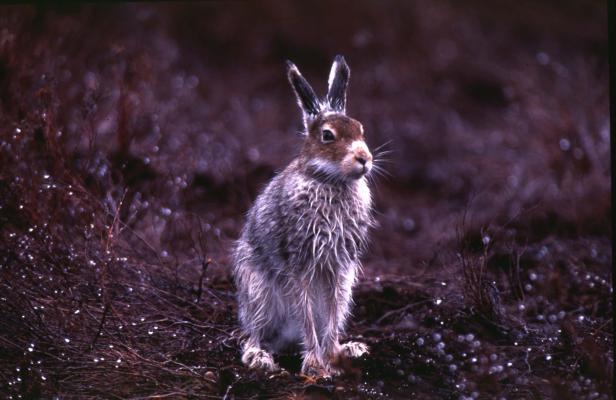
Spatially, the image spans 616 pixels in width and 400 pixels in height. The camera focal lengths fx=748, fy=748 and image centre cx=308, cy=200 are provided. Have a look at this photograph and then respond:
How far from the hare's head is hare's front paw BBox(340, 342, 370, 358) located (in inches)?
44.6

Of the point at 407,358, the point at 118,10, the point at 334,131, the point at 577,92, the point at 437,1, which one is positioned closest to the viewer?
the point at 334,131

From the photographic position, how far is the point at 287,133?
9.89 m

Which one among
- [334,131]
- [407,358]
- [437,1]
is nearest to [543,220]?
[407,358]

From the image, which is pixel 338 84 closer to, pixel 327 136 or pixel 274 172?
pixel 327 136

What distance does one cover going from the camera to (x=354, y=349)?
16.0ft

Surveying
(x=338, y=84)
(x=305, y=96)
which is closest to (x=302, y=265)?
(x=305, y=96)

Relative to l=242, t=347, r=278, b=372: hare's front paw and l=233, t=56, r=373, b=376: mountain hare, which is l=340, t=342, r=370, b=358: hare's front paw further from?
l=242, t=347, r=278, b=372: hare's front paw

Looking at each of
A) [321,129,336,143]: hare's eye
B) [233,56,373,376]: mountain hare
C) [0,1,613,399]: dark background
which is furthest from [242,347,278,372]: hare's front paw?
[321,129,336,143]: hare's eye

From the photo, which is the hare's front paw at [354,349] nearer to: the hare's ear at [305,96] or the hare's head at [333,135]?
the hare's head at [333,135]

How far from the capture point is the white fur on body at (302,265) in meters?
Answer: 4.54

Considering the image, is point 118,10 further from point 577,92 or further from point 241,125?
point 577,92

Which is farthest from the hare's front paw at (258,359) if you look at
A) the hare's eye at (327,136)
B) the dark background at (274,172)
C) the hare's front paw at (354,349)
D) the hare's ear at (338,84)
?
the hare's ear at (338,84)

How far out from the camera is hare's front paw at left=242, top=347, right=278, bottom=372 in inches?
180

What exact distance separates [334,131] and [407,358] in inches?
60.6
